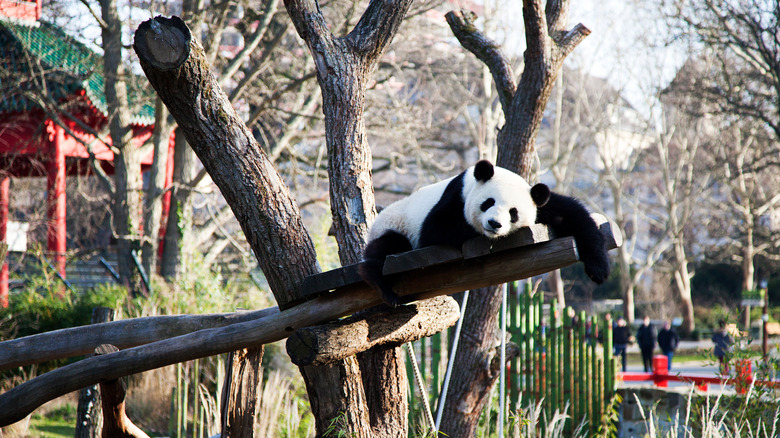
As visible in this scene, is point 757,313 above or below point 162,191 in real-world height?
below

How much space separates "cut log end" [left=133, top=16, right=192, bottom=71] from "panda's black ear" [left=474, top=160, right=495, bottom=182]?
4.57 feet

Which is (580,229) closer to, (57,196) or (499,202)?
(499,202)

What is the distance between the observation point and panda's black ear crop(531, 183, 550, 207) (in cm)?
279

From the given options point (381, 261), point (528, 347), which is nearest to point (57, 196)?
point (528, 347)

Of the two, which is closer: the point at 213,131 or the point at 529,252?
the point at 529,252

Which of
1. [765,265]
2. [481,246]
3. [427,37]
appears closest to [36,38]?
[427,37]

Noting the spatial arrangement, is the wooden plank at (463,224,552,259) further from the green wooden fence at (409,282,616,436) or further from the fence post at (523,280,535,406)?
the fence post at (523,280,535,406)

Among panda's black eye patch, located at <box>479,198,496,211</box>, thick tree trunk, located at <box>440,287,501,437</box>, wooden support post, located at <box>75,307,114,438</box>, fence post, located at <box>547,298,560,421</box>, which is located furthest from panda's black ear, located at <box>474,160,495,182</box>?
fence post, located at <box>547,298,560,421</box>

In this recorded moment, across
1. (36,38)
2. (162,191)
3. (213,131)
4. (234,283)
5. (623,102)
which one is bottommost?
(234,283)

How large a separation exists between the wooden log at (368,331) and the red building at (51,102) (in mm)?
8246

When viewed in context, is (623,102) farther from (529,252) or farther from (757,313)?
(529,252)

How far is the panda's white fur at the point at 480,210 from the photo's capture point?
106 inches

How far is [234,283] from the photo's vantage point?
1143 cm

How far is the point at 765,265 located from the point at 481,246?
88.5 feet
